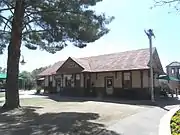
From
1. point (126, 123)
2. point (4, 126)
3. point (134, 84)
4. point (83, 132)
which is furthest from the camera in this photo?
point (134, 84)

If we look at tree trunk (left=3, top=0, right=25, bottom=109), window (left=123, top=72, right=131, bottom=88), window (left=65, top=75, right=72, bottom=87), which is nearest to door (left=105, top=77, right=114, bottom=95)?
window (left=123, top=72, right=131, bottom=88)

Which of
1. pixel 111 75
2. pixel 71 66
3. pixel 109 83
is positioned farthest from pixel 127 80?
pixel 71 66

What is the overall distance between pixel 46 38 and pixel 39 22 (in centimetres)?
146

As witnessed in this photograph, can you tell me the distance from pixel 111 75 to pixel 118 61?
1.71m

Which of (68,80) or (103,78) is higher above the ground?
(103,78)

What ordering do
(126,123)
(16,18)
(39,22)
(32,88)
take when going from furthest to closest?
1. (32,88)
2. (39,22)
3. (16,18)
4. (126,123)

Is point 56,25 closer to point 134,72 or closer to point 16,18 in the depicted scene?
point 16,18

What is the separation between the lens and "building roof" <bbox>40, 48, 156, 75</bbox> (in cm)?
2897

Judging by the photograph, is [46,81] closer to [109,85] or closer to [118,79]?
[109,85]

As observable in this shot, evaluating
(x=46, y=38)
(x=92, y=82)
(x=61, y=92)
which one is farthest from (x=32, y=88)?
(x=46, y=38)

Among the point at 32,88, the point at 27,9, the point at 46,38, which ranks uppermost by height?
the point at 27,9

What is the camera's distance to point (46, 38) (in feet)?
65.4

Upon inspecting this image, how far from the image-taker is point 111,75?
3162 centimetres

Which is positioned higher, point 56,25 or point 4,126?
point 56,25
